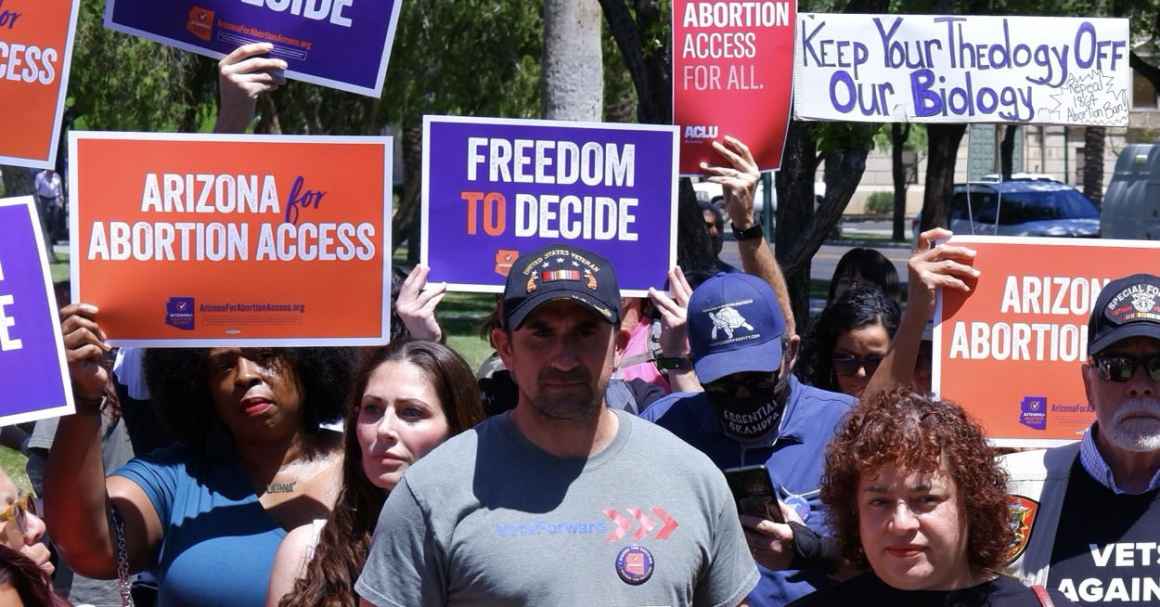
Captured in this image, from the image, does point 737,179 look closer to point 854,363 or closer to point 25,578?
point 854,363

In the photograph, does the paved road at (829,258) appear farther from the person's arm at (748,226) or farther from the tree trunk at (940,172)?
the person's arm at (748,226)

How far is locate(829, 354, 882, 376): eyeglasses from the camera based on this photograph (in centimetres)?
538

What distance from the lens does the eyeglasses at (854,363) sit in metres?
5.38

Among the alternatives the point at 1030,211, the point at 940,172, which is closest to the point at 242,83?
the point at 940,172

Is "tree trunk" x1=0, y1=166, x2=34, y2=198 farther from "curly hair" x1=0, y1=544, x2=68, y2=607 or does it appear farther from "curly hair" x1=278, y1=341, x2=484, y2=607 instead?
"curly hair" x1=0, y1=544, x2=68, y2=607

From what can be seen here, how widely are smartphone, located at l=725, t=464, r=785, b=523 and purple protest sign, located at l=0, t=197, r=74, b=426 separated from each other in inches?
65.5

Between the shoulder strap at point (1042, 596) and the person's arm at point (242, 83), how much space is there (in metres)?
2.74

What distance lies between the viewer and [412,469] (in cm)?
341

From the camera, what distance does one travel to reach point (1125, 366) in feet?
12.9

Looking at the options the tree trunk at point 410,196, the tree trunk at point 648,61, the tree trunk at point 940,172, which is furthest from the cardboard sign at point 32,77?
the tree trunk at point 410,196

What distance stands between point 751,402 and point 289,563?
4.18 feet

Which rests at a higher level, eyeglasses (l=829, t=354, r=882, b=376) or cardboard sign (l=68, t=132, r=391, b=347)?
cardboard sign (l=68, t=132, r=391, b=347)

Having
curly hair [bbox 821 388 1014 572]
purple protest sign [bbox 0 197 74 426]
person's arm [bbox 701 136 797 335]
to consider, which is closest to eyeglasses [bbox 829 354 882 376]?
person's arm [bbox 701 136 797 335]

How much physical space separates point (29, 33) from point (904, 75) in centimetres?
308
